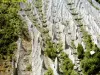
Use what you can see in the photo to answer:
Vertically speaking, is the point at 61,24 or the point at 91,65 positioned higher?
the point at 61,24

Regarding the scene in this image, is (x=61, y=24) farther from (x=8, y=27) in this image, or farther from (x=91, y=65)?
(x=91, y=65)

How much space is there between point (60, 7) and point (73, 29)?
4358 mm

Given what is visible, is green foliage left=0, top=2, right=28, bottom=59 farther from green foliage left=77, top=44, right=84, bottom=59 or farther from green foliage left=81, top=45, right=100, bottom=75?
green foliage left=81, top=45, right=100, bottom=75

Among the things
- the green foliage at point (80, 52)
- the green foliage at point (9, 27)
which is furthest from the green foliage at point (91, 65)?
the green foliage at point (9, 27)

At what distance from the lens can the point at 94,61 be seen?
19500 mm

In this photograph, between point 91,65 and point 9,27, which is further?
point 9,27

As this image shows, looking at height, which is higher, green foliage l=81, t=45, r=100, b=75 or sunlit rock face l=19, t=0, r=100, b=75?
sunlit rock face l=19, t=0, r=100, b=75

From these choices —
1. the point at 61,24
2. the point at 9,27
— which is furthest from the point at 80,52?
the point at 9,27

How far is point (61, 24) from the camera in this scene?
26172 mm

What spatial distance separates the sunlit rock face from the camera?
20.4 metres

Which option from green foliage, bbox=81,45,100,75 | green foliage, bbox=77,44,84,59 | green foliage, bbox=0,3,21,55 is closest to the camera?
green foliage, bbox=81,45,100,75

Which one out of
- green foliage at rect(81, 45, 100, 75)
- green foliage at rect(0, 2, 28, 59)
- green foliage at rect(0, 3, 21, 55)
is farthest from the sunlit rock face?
green foliage at rect(81, 45, 100, 75)

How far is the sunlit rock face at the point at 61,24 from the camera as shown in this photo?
20403 mm

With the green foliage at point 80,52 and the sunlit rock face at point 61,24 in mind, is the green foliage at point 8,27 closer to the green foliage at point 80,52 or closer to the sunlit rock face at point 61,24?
the sunlit rock face at point 61,24
